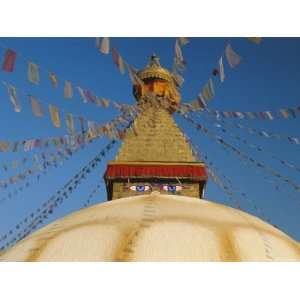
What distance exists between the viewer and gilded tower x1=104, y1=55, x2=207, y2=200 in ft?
23.8

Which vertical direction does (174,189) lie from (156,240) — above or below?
below

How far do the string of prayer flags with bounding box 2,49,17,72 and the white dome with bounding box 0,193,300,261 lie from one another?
105cm

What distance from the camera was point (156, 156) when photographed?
7652 millimetres

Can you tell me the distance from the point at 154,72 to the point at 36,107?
5.82 meters

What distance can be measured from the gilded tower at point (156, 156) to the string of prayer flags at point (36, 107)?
153 inches

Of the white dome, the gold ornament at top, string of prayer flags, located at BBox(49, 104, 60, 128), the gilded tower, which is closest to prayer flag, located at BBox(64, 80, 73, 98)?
string of prayer flags, located at BBox(49, 104, 60, 128)

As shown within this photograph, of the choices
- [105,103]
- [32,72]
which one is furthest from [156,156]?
[32,72]

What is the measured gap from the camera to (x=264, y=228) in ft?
8.79

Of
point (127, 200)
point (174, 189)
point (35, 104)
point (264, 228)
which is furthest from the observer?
point (174, 189)

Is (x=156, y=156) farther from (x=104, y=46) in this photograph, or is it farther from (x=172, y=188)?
(x=104, y=46)
